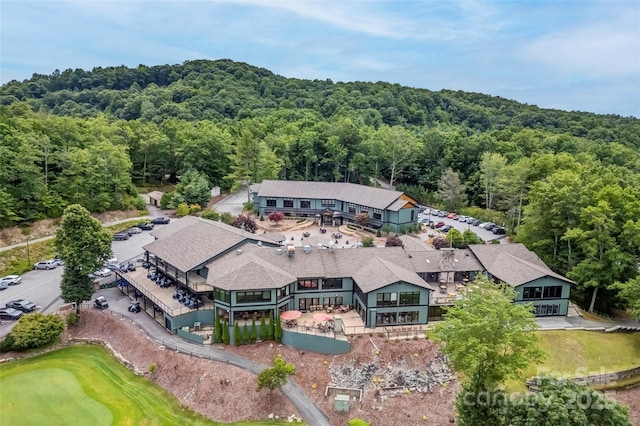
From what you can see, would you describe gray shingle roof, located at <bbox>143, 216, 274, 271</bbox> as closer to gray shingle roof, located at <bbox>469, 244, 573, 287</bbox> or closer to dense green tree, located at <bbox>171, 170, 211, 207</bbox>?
gray shingle roof, located at <bbox>469, 244, 573, 287</bbox>

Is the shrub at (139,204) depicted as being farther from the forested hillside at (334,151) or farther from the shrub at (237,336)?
the shrub at (237,336)

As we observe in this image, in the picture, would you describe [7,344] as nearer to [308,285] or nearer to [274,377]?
[274,377]

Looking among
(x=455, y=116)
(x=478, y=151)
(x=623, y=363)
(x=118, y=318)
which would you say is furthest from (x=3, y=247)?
(x=455, y=116)

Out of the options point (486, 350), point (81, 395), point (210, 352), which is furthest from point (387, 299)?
point (81, 395)

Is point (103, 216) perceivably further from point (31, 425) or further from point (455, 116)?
point (455, 116)

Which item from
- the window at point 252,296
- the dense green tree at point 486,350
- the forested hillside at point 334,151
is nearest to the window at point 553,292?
the forested hillside at point 334,151
